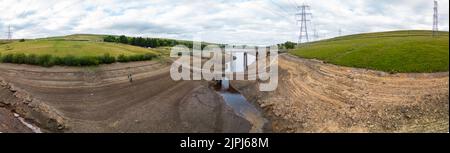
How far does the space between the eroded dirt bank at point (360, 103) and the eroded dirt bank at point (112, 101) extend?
15.6 ft

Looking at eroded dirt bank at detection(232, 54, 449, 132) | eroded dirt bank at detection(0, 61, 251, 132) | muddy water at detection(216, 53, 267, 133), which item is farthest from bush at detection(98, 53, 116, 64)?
eroded dirt bank at detection(232, 54, 449, 132)

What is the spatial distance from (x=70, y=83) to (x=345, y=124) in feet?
Result: 107

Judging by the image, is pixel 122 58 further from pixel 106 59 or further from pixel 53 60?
pixel 53 60

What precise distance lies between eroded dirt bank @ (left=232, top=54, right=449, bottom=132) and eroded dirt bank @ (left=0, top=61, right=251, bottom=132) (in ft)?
15.6

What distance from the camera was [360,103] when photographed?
3325 cm

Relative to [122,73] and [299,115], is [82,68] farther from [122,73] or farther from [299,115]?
[299,115]

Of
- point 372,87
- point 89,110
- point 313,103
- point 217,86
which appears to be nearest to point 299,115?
point 313,103

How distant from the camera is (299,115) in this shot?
33656mm

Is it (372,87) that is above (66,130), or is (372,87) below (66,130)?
above

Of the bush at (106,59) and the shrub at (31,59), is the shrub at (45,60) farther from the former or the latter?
the bush at (106,59)

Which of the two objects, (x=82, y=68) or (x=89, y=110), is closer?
(x=89, y=110)

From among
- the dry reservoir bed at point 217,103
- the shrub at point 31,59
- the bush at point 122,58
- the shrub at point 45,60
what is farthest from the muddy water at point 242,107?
the shrub at point 31,59

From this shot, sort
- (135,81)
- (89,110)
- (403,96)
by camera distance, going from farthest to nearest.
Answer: (135,81) → (89,110) → (403,96)

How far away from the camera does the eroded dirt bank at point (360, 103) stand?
28.3 m
